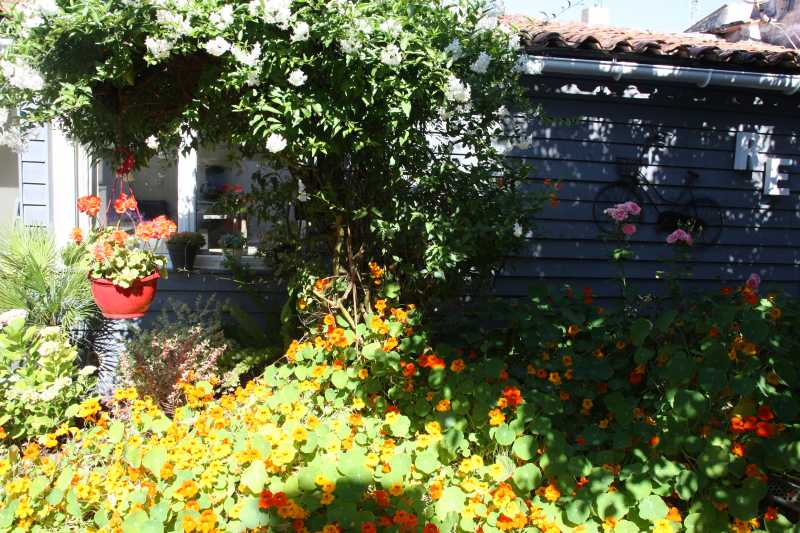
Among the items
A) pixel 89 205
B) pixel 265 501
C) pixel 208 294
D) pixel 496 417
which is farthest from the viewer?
pixel 208 294

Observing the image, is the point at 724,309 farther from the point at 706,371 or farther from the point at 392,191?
the point at 392,191

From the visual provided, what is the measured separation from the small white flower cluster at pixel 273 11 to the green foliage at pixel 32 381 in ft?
6.44

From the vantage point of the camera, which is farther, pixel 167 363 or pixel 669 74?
pixel 669 74

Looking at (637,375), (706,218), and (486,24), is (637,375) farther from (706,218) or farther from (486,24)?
(706,218)

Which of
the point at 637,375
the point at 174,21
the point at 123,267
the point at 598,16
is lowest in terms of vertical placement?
the point at 637,375

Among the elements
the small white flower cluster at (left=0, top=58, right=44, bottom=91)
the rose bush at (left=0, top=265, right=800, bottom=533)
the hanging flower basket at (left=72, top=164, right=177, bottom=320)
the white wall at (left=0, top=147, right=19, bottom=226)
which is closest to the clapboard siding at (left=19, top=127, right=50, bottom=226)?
the white wall at (left=0, top=147, right=19, bottom=226)

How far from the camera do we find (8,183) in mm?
5523

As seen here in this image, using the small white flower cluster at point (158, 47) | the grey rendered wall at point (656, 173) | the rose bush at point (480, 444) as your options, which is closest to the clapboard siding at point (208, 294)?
the rose bush at point (480, 444)

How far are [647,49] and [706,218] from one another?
1568 millimetres

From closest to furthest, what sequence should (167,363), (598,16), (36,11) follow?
1. (36,11)
2. (167,363)
3. (598,16)

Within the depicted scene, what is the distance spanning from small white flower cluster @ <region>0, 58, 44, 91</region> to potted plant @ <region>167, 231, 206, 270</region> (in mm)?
1909

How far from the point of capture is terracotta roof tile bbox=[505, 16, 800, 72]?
5.00 metres

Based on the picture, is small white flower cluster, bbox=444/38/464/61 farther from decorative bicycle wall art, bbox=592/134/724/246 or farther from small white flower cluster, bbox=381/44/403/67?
decorative bicycle wall art, bbox=592/134/724/246

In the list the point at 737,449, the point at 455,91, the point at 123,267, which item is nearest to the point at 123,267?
the point at 123,267
